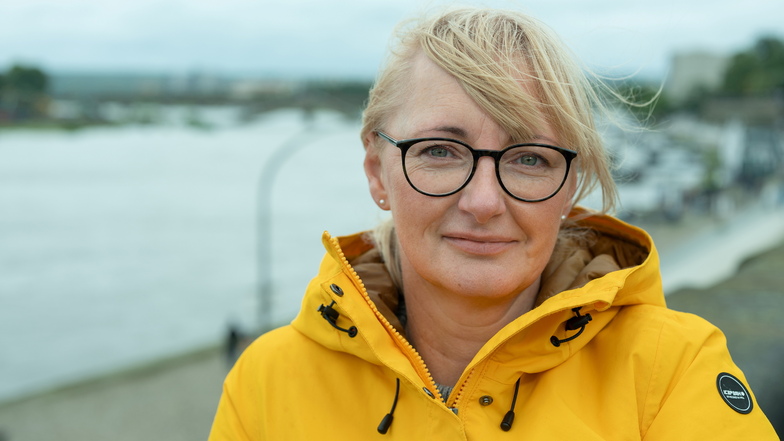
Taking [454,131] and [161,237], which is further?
[161,237]

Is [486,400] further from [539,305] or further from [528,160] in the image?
[528,160]

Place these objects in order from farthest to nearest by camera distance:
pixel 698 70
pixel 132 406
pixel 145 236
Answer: pixel 145 236
pixel 698 70
pixel 132 406

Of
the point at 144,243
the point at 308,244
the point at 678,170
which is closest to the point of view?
the point at 678,170

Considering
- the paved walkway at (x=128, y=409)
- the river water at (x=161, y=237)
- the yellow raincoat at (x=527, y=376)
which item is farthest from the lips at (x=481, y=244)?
the paved walkway at (x=128, y=409)

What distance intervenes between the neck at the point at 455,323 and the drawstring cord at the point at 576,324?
0.61 feet

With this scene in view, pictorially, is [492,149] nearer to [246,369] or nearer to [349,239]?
[349,239]

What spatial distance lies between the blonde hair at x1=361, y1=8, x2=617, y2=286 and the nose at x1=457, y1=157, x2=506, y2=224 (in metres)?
0.09

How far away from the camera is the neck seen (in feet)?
5.11

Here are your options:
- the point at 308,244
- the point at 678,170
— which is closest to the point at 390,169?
the point at 678,170

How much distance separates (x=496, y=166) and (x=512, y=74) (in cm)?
19

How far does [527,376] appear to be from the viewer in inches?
56.4

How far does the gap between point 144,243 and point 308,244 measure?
1344cm

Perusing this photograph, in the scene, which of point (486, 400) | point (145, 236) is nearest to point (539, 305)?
point (486, 400)

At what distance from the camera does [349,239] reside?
182cm
